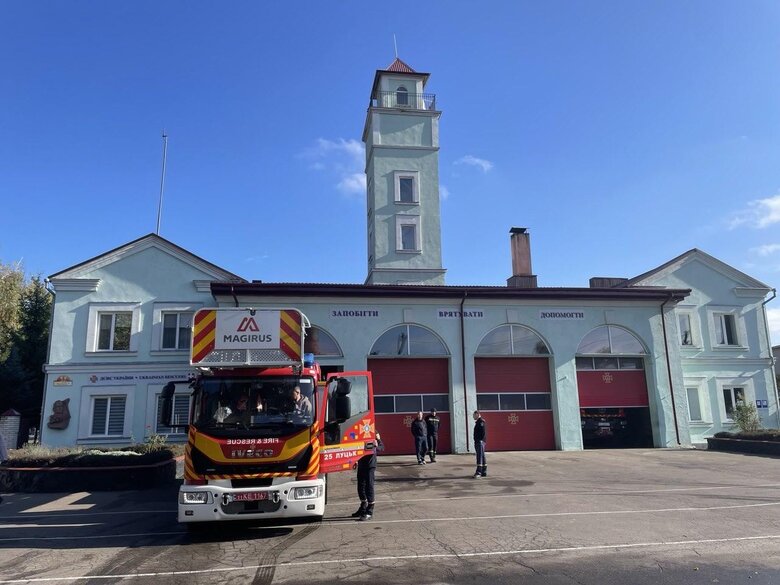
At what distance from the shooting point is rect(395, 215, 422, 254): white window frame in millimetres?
29984

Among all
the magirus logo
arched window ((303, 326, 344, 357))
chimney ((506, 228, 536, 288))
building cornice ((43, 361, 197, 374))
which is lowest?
the magirus logo

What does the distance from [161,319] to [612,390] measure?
19.1 meters

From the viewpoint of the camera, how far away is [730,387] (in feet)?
84.2

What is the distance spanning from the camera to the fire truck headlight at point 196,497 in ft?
25.2

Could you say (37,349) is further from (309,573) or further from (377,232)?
(309,573)

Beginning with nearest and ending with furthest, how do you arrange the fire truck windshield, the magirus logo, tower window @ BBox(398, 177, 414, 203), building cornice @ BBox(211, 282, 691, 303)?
the fire truck windshield
the magirus logo
building cornice @ BBox(211, 282, 691, 303)
tower window @ BBox(398, 177, 414, 203)

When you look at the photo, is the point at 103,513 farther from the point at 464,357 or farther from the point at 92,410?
the point at 464,357

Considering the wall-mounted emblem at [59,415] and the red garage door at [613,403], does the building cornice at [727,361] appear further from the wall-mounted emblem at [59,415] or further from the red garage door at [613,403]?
the wall-mounted emblem at [59,415]

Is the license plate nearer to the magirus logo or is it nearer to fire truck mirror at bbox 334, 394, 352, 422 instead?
fire truck mirror at bbox 334, 394, 352, 422

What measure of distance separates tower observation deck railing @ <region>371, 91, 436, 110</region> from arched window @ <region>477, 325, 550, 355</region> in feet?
52.6

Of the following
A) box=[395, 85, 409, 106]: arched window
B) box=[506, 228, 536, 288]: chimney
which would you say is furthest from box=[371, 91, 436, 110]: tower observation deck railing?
box=[506, 228, 536, 288]: chimney

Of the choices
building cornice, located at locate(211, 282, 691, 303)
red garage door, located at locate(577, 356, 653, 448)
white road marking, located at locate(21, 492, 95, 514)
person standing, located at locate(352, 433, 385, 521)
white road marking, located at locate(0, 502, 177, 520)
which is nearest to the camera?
person standing, located at locate(352, 433, 385, 521)

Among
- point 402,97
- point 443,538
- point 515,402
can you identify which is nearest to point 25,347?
point 402,97

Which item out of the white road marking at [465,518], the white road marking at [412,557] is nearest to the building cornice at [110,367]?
the white road marking at [465,518]
